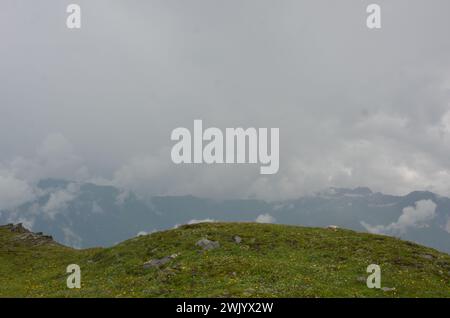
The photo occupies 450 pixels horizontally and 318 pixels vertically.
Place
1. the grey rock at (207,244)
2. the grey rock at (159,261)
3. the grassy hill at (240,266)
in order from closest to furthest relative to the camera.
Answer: the grassy hill at (240,266), the grey rock at (159,261), the grey rock at (207,244)

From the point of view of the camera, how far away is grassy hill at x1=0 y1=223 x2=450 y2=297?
3222 cm

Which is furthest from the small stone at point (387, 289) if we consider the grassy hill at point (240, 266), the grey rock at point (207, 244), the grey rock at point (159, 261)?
the grey rock at point (159, 261)

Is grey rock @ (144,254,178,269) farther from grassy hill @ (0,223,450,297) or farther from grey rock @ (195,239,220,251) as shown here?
grey rock @ (195,239,220,251)

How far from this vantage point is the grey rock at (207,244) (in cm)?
4634

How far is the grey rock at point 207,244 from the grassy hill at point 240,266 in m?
0.73

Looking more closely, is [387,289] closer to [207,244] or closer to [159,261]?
[207,244]

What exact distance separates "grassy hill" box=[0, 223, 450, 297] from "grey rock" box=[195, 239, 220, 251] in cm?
73

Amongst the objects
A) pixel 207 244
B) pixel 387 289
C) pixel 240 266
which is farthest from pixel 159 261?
pixel 387 289

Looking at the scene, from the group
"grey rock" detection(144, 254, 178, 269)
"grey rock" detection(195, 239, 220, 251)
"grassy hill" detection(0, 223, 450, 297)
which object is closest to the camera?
"grassy hill" detection(0, 223, 450, 297)

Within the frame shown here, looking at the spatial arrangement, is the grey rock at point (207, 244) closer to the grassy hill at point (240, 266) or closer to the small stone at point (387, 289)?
the grassy hill at point (240, 266)

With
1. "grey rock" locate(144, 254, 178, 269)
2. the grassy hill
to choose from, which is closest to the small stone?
the grassy hill
